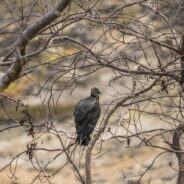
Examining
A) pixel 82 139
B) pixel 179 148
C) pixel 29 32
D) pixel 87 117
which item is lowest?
pixel 179 148

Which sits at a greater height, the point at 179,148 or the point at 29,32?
the point at 29,32

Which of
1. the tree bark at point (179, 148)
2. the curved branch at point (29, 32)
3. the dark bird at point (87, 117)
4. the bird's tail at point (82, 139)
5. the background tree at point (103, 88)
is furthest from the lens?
the dark bird at point (87, 117)

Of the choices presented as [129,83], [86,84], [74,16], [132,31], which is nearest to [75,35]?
[86,84]

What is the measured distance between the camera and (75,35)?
→ 13.3 metres

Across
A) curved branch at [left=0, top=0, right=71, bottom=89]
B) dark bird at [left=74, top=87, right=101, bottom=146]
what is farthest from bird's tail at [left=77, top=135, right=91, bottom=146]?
curved branch at [left=0, top=0, right=71, bottom=89]

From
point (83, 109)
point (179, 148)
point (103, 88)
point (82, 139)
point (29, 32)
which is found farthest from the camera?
point (103, 88)

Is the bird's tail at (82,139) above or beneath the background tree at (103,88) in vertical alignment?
beneath

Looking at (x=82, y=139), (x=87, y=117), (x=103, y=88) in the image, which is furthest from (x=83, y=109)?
(x=103, y=88)

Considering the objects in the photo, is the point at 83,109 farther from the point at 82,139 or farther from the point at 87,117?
the point at 82,139

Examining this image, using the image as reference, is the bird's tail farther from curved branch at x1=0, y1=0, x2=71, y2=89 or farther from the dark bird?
curved branch at x1=0, y1=0, x2=71, y2=89

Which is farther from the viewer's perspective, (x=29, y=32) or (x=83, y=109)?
(x=83, y=109)

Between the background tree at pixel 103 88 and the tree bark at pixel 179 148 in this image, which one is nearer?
the background tree at pixel 103 88

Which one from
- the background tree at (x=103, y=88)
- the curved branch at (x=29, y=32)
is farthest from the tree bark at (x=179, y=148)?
the curved branch at (x=29, y=32)

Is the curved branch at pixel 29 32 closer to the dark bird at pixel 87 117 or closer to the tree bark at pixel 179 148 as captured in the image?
the tree bark at pixel 179 148
